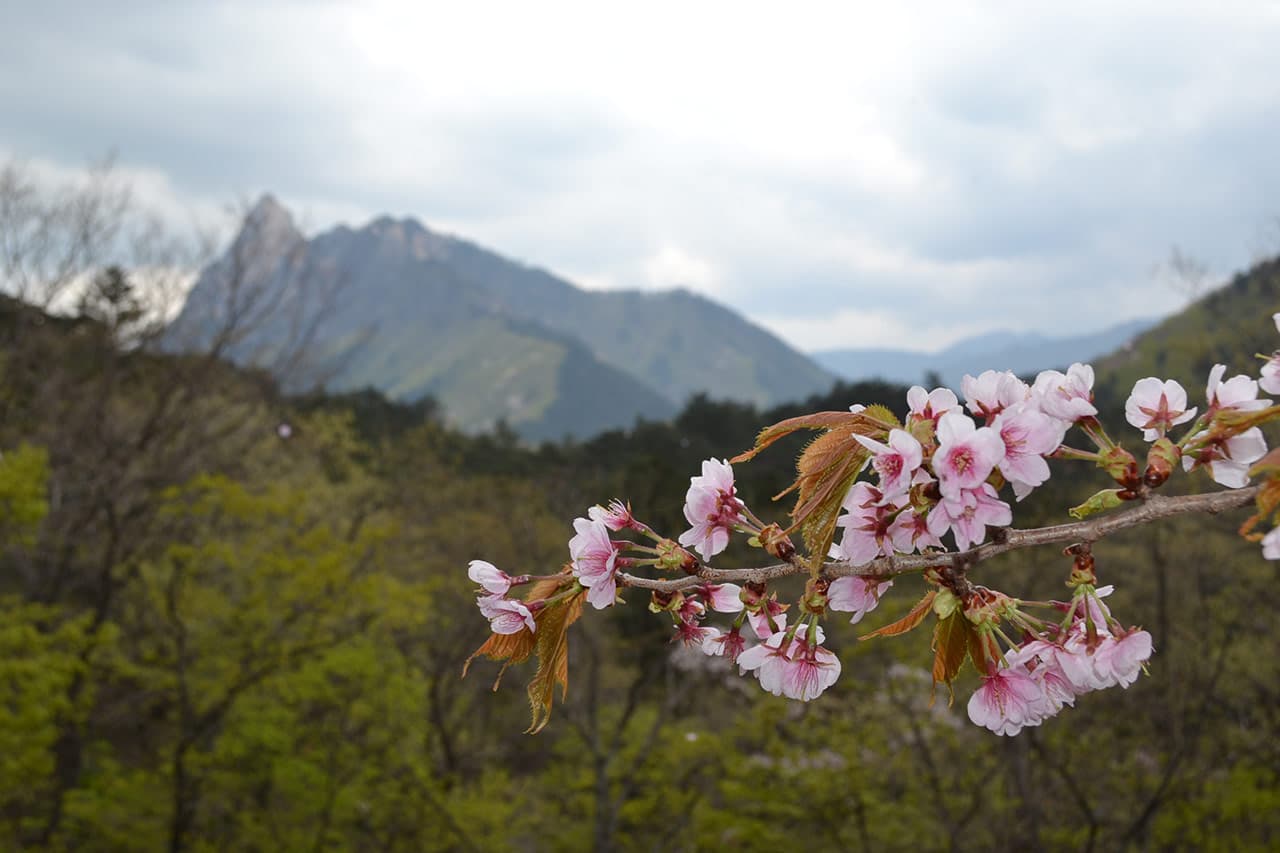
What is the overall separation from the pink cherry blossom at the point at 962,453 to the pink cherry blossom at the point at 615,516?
1.37 feet

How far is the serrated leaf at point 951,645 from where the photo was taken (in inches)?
43.3

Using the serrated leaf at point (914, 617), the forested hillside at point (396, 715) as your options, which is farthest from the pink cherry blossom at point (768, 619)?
the forested hillside at point (396, 715)

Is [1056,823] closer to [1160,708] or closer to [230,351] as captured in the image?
[1160,708]

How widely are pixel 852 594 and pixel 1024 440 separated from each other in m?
0.29

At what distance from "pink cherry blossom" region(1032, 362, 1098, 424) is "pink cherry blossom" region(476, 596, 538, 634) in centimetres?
69

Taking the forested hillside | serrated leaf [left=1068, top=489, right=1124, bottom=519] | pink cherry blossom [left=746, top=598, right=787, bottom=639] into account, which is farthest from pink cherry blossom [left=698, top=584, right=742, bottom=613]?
the forested hillside

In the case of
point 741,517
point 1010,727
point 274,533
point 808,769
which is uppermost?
point 741,517

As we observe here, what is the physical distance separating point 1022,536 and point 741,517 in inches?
14.4

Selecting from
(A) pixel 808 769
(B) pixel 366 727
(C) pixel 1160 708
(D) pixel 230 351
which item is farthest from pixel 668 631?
(D) pixel 230 351

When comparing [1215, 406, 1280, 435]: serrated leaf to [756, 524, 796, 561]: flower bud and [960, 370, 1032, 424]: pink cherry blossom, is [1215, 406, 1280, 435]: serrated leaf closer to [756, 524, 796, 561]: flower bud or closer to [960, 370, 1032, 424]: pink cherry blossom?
[960, 370, 1032, 424]: pink cherry blossom

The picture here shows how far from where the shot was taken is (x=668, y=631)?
461 inches

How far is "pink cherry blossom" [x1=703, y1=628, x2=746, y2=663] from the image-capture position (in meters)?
1.28

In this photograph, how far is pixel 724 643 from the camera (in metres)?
1.30

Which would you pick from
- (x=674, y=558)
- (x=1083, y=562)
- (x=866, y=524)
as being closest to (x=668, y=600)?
(x=674, y=558)
